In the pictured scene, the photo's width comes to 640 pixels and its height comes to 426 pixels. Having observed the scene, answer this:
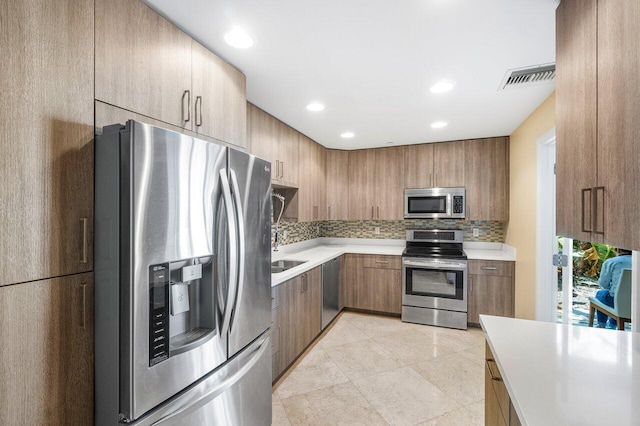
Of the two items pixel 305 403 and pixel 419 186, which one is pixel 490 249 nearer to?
pixel 419 186

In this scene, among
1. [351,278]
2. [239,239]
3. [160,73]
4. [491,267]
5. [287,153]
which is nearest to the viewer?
[160,73]

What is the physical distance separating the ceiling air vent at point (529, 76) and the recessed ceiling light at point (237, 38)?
1.72 meters

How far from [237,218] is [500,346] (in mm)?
1329

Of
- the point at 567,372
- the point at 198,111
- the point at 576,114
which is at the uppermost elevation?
the point at 198,111

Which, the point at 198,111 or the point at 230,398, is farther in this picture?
the point at 198,111

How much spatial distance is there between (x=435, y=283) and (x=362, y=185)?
5.57ft

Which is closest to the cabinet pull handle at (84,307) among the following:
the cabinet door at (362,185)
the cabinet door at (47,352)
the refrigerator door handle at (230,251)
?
the cabinet door at (47,352)

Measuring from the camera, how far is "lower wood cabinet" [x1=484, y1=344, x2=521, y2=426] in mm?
1036

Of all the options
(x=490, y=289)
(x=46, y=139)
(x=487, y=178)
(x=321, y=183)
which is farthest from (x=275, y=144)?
(x=490, y=289)

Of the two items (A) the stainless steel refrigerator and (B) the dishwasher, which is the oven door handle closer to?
(B) the dishwasher

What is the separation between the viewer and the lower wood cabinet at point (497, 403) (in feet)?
3.40

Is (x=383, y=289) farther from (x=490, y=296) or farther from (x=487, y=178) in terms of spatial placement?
(x=487, y=178)

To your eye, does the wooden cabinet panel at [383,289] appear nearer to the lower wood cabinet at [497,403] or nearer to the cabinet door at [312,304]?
the cabinet door at [312,304]

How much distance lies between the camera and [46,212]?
1001mm
